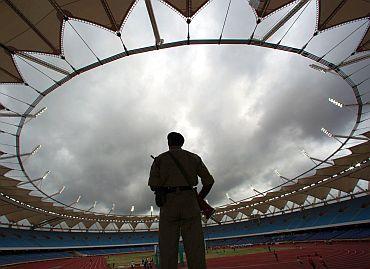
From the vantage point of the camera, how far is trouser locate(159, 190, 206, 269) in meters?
3.59

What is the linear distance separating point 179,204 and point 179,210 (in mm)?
80

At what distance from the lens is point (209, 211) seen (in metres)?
4.32

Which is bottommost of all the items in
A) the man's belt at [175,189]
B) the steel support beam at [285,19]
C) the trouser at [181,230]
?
the trouser at [181,230]

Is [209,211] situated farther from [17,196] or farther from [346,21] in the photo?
[17,196]

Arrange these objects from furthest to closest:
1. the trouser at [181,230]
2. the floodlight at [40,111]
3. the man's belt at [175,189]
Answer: the floodlight at [40,111]
the man's belt at [175,189]
the trouser at [181,230]

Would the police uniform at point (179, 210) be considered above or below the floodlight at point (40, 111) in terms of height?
below

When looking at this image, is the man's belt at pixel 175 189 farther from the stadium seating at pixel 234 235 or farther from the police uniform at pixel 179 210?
the stadium seating at pixel 234 235

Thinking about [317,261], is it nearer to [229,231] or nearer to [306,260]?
[306,260]

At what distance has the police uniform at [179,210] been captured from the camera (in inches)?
143

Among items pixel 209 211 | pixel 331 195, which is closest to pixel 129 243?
pixel 331 195

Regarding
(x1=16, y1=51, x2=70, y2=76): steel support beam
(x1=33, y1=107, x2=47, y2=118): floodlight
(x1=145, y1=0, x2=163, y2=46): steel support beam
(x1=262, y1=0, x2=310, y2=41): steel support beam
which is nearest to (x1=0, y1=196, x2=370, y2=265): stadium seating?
(x1=33, y1=107, x2=47, y2=118): floodlight

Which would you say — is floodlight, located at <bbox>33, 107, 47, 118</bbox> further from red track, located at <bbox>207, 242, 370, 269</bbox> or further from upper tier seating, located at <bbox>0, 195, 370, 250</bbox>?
upper tier seating, located at <bbox>0, 195, 370, 250</bbox>

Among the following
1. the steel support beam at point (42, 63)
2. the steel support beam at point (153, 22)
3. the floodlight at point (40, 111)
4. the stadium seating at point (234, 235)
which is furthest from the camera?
the stadium seating at point (234, 235)

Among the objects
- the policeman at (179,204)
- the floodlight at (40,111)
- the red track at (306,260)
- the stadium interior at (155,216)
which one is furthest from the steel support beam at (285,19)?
the floodlight at (40,111)
